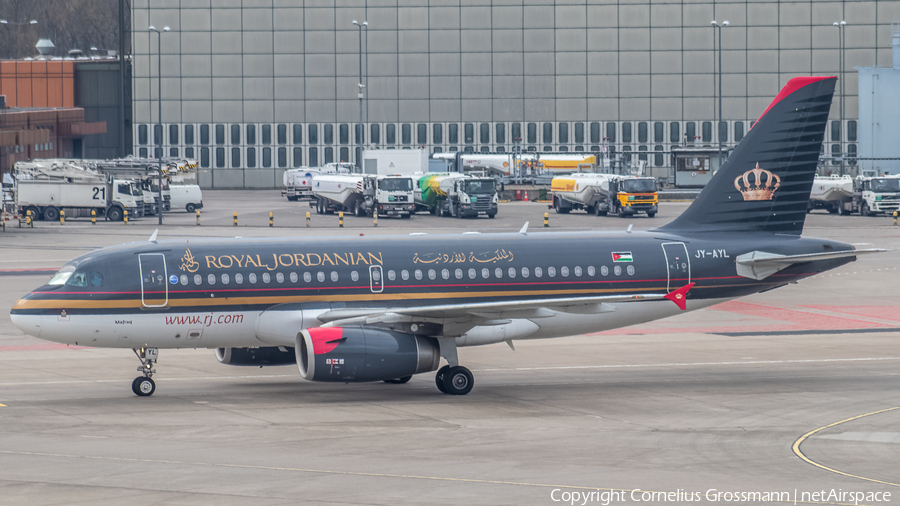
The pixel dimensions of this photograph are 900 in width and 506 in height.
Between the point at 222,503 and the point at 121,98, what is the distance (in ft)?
436

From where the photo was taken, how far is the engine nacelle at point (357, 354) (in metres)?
26.5

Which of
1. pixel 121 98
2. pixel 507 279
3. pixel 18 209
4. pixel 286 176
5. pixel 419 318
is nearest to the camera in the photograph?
pixel 419 318

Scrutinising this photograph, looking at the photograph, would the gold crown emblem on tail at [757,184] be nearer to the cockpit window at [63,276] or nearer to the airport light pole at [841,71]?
the cockpit window at [63,276]

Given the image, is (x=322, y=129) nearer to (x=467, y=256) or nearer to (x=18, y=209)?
(x=18, y=209)

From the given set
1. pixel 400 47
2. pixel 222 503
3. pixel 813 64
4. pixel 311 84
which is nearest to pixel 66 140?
pixel 311 84

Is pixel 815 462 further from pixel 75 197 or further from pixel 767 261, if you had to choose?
pixel 75 197

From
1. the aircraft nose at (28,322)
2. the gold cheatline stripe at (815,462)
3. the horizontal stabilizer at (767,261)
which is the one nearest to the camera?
the gold cheatline stripe at (815,462)

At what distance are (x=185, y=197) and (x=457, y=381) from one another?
3049 inches

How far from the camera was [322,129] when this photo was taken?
137 metres

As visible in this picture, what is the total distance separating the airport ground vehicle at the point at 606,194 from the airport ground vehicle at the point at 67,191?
122ft

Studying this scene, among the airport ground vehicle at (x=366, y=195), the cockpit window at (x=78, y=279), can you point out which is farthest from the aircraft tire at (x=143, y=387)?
the airport ground vehicle at (x=366, y=195)

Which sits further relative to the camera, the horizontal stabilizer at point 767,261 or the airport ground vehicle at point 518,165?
the airport ground vehicle at point 518,165

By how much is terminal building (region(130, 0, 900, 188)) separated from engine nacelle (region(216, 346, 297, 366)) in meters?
103

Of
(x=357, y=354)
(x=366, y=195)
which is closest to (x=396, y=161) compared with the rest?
(x=366, y=195)
